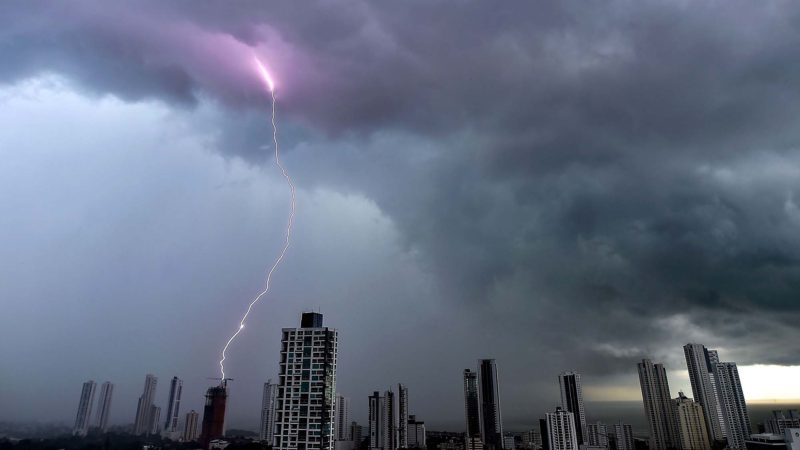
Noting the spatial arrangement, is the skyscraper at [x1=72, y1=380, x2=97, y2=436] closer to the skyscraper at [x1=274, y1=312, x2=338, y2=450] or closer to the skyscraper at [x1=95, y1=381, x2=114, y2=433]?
the skyscraper at [x1=95, y1=381, x2=114, y2=433]

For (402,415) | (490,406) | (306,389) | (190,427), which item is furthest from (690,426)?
(190,427)

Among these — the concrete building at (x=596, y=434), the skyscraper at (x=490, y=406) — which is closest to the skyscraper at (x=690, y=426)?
the concrete building at (x=596, y=434)

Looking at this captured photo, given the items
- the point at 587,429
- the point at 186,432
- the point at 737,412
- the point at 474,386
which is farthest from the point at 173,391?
the point at 737,412

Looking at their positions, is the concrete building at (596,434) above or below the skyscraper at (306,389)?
below

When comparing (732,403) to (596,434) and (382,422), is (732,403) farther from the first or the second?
(382,422)

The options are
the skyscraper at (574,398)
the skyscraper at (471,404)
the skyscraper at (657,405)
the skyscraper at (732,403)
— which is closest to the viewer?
the skyscraper at (732,403)

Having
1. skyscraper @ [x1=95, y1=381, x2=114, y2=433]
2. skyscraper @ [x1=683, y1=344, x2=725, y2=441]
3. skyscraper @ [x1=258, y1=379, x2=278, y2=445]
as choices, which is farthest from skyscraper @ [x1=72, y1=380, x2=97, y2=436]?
skyscraper @ [x1=683, y1=344, x2=725, y2=441]

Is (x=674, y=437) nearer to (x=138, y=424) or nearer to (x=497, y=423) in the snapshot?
(x=497, y=423)

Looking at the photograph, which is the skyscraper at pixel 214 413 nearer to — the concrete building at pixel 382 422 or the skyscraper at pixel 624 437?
the concrete building at pixel 382 422
